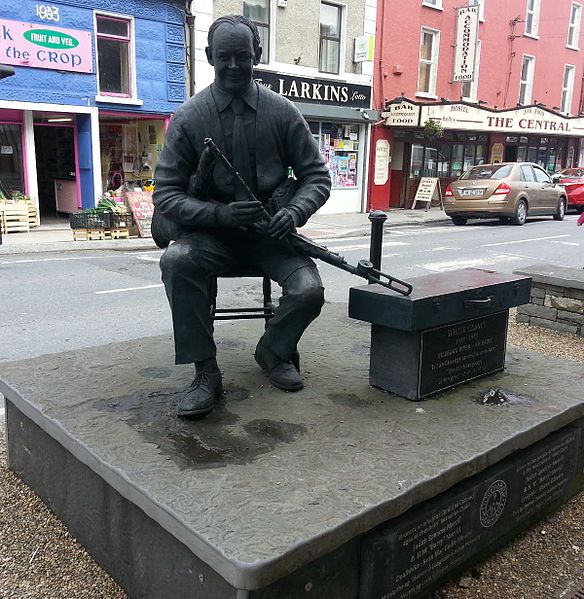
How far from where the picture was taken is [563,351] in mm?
5551

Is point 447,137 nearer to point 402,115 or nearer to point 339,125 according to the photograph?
point 402,115

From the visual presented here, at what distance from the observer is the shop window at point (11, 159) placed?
1380cm

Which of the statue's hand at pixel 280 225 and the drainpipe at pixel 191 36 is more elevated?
the drainpipe at pixel 191 36

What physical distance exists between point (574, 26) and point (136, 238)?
22.1m

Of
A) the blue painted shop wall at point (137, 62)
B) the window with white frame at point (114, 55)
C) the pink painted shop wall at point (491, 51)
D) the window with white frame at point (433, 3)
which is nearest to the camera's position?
the blue painted shop wall at point (137, 62)

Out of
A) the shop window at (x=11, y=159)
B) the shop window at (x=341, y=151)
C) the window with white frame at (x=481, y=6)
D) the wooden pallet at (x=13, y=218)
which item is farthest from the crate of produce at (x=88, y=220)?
the window with white frame at (x=481, y=6)

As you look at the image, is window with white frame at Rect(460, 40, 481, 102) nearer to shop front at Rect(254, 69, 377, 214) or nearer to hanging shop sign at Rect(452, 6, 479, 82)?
hanging shop sign at Rect(452, 6, 479, 82)

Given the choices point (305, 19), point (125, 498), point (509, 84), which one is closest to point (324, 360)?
point (125, 498)

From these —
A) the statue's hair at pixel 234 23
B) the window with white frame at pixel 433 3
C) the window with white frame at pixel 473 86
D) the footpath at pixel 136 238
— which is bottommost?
the footpath at pixel 136 238

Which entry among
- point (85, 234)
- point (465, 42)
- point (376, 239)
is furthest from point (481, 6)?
point (376, 239)

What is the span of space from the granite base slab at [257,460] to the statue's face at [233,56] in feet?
4.84

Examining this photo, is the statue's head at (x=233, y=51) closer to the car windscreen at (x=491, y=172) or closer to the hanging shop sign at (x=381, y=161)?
the car windscreen at (x=491, y=172)

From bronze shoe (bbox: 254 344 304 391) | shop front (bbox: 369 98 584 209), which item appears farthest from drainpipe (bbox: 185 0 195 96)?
bronze shoe (bbox: 254 344 304 391)

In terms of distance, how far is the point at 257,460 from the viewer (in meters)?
2.51
